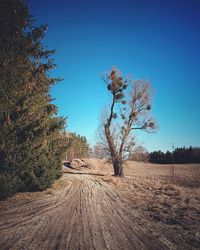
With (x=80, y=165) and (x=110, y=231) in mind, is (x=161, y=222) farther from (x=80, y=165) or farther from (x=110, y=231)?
(x=80, y=165)

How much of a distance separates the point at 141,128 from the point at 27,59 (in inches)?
589

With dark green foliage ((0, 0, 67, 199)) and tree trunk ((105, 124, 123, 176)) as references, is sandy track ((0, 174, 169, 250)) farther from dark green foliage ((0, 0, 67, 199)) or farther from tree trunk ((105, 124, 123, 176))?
tree trunk ((105, 124, 123, 176))

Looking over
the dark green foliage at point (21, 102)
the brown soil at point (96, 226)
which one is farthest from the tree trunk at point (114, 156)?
the brown soil at point (96, 226)

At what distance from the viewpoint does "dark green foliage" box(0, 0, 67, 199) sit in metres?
7.55

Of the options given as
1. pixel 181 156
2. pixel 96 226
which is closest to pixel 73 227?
pixel 96 226

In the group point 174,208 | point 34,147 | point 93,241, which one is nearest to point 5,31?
point 34,147

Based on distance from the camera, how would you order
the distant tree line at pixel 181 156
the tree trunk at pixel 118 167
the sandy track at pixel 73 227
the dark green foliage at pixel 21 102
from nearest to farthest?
the sandy track at pixel 73 227, the dark green foliage at pixel 21 102, the tree trunk at pixel 118 167, the distant tree line at pixel 181 156

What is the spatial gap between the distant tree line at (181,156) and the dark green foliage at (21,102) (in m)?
52.3

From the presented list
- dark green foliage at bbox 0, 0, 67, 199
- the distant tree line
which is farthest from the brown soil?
the distant tree line

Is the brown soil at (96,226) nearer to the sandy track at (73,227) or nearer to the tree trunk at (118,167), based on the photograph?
the sandy track at (73,227)

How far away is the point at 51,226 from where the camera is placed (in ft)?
15.7

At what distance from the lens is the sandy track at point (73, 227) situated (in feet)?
12.3

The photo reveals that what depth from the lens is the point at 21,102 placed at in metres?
8.30

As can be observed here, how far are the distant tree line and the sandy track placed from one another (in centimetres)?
5275
